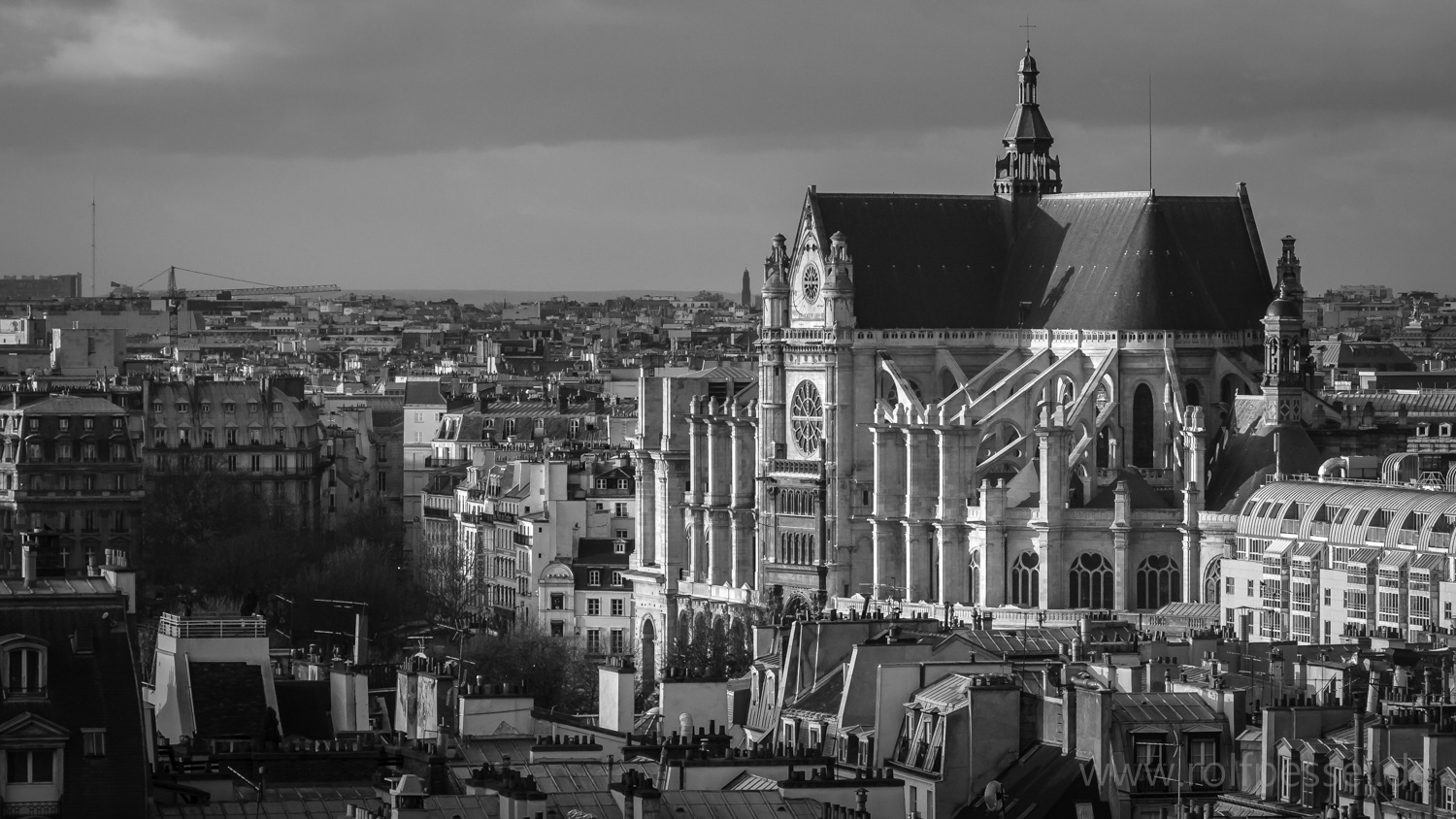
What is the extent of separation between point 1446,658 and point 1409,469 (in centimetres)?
9000

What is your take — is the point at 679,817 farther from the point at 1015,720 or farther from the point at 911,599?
the point at 911,599

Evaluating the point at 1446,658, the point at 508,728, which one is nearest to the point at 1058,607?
the point at 1446,658

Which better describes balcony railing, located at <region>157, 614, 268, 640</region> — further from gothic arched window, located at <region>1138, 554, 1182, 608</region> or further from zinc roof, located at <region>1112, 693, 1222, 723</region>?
gothic arched window, located at <region>1138, 554, 1182, 608</region>

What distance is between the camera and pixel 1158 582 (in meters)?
193

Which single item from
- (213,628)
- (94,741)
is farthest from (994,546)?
(94,741)

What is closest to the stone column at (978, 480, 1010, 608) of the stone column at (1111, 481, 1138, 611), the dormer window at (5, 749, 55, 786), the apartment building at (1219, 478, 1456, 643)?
the stone column at (1111, 481, 1138, 611)

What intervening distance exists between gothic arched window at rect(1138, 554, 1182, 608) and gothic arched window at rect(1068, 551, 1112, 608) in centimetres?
154

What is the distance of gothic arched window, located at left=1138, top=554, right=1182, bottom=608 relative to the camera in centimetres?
19288

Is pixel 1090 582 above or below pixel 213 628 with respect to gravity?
below

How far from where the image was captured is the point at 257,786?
72.8 metres

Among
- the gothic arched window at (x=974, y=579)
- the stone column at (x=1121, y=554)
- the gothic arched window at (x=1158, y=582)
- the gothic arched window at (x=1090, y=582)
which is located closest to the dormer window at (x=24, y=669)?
the stone column at (x=1121, y=554)

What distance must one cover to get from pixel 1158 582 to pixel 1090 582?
3.62 metres

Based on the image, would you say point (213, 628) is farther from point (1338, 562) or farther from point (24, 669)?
point (1338, 562)

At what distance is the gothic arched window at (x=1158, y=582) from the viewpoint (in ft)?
633
